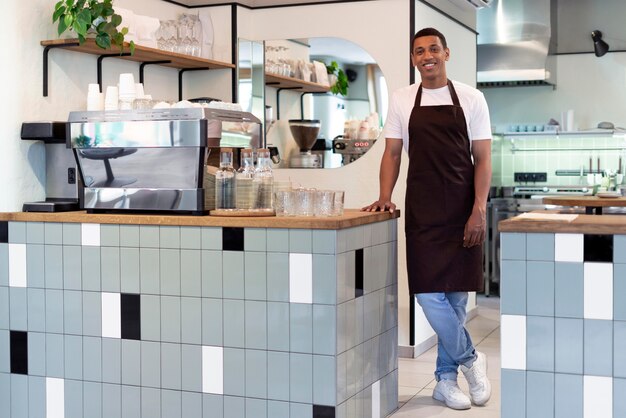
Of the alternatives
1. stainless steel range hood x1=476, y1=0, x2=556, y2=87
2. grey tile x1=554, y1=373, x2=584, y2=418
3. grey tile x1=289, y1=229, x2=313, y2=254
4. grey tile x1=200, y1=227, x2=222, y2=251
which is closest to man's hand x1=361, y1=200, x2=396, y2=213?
grey tile x1=289, y1=229, x2=313, y2=254

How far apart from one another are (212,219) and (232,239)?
0.12 metres

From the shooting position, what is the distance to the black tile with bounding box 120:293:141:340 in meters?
3.79

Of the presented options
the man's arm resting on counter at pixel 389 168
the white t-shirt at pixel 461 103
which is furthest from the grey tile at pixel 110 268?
the white t-shirt at pixel 461 103

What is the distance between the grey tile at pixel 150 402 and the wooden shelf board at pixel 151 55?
161 centimetres

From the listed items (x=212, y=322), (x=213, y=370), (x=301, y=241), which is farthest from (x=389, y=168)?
(x=213, y=370)

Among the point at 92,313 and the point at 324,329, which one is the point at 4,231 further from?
the point at 324,329

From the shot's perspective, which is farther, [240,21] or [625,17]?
[625,17]

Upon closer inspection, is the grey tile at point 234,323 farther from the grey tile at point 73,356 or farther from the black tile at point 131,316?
the grey tile at point 73,356

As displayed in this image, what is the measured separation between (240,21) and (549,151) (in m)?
4.29

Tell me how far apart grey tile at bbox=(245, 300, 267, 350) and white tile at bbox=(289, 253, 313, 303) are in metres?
0.13

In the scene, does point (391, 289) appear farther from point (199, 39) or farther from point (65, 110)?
point (199, 39)

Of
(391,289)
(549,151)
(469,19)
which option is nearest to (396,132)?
(391,289)

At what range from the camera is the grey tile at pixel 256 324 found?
141 inches

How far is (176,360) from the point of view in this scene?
12.2ft
